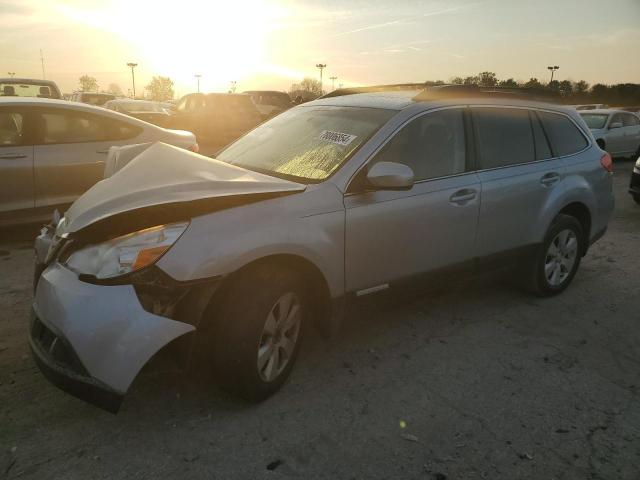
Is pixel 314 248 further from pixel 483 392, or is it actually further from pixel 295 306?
pixel 483 392

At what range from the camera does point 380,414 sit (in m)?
2.74

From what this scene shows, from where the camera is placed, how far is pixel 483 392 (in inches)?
118

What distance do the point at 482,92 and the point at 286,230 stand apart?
2.18 meters

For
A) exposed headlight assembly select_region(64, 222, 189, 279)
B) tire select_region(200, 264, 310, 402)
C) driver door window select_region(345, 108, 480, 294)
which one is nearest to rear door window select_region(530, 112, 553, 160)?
driver door window select_region(345, 108, 480, 294)

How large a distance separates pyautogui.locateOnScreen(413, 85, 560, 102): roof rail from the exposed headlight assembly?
6.65 ft

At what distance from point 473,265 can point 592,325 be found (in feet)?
3.66

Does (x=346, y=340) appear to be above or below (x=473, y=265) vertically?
below

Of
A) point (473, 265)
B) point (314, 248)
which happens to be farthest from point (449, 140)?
point (314, 248)

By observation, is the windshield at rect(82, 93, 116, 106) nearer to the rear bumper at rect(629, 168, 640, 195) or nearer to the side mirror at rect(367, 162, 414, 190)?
the rear bumper at rect(629, 168, 640, 195)

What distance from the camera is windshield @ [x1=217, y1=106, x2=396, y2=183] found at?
10.4 feet

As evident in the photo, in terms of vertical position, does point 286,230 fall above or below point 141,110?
below

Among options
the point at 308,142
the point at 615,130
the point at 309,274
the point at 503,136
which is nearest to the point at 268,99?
the point at 615,130

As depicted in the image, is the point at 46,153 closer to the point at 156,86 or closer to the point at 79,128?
the point at 79,128

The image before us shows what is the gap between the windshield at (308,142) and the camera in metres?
3.17
